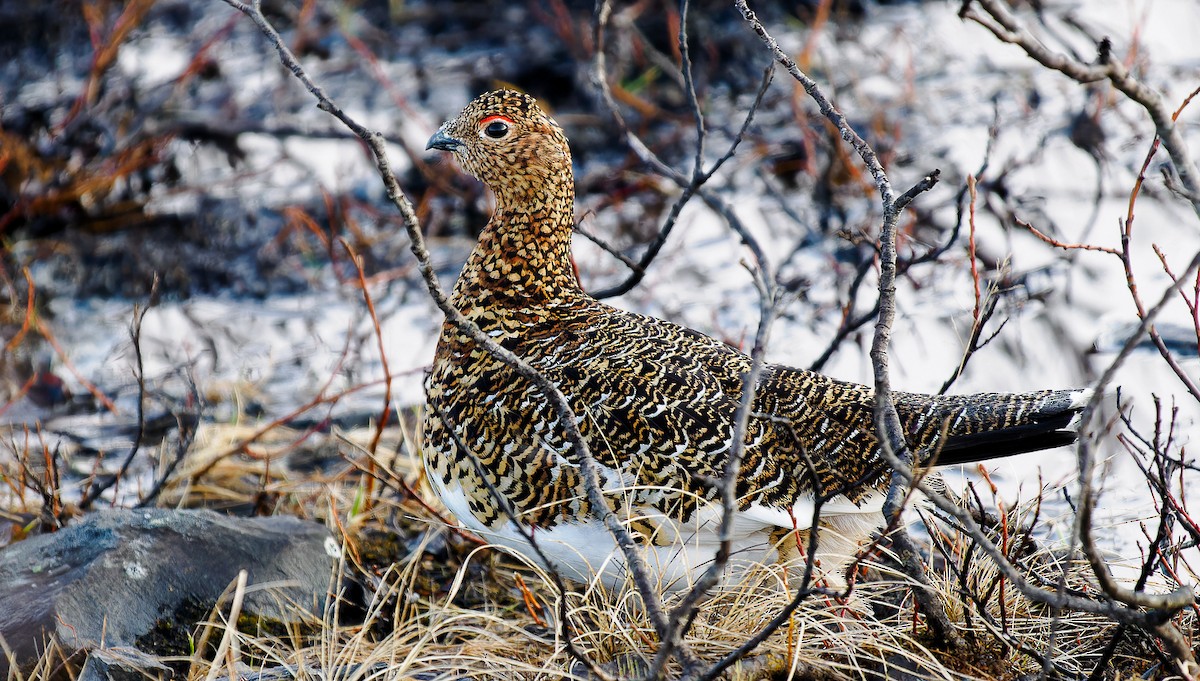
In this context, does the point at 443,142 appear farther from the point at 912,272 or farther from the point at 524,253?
the point at 912,272

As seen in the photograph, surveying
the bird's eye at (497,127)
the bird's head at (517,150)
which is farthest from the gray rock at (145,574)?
the bird's eye at (497,127)

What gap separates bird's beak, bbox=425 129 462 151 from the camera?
3.47 meters

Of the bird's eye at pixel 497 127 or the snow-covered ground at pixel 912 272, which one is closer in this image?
the bird's eye at pixel 497 127

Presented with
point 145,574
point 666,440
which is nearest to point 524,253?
point 666,440

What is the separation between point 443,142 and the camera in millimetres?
3498

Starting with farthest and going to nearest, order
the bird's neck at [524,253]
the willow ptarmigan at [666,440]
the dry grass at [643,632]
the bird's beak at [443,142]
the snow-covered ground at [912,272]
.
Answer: the snow-covered ground at [912,272] < the bird's beak at [443,142] < the bird's neck at [524,253] < the willow ptarmigan at [666,440] < the dry grass at [643,632]

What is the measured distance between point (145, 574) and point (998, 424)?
7.34 ft

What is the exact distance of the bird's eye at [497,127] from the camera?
334 centimetres

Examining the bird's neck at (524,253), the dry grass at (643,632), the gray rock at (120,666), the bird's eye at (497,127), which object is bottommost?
the gray rock at (120,666)

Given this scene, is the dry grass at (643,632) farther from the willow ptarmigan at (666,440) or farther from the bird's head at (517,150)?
the bird's head at (517,150)

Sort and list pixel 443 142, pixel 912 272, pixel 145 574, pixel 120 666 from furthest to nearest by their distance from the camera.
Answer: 1. pixel 912 272
2. pixel 443 142
3. pixel 145 574
4. pixel 120 666

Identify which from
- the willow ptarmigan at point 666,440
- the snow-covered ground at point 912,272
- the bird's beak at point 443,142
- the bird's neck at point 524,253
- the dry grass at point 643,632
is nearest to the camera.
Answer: the dry grass at point 643,632

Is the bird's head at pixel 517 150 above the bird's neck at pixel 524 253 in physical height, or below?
above

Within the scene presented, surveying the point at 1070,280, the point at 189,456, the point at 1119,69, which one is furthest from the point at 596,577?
the point at 1070,280
